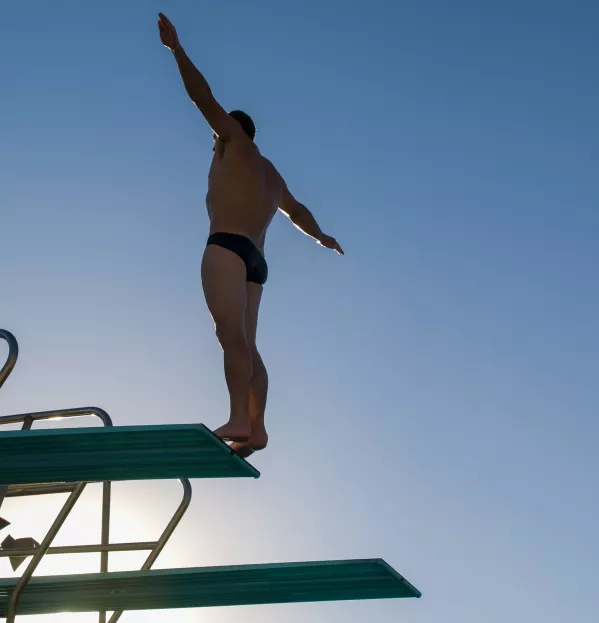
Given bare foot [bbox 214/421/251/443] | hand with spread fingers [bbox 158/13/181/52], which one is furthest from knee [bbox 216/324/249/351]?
hand with spread fingers [bbox 158/13/181/52]

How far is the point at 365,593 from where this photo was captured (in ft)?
15.5

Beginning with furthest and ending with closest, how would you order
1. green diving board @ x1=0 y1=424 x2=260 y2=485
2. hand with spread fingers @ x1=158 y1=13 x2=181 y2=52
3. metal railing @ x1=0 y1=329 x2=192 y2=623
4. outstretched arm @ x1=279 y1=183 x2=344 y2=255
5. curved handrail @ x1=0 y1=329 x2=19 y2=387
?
1. outstretched arm @ x1=279 y1=183 x2=344 y2=255
2. hand with spread fingers @ x1=158 y1=13 x2=181 y2=52
3. metal railing @ x1=0 y1=329 x2=192 y2=623
4. curved handrail @ x1=0 y1=329 x2=19 y2=387
5. green diving board @ x1=0 y1=424 x2=260 y2=485

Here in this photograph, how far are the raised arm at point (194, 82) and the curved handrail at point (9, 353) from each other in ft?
4.89

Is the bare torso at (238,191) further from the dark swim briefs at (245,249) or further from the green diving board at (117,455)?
the green diving board at (117,455)

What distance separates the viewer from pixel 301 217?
6.09 metres

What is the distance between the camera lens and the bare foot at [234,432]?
447 cm

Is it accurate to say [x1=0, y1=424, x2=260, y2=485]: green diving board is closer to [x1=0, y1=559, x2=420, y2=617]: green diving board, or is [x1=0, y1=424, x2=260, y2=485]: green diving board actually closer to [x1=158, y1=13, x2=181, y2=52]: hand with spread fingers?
[x1=0, y1=559, x2=420, y2=617]: green diving board

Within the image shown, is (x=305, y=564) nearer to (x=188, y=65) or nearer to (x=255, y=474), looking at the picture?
(x=255, y=474)

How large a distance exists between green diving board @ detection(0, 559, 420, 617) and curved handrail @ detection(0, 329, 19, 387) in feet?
3.61

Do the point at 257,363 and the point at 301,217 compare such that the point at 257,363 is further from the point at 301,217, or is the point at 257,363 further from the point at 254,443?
the point at 301,217

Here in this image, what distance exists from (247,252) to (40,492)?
1.68 meters

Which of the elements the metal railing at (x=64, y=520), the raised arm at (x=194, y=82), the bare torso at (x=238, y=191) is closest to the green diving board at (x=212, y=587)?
the metal railing at (x=64, y=520)

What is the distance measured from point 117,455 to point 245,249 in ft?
5.32

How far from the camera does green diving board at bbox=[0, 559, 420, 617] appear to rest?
427cm
